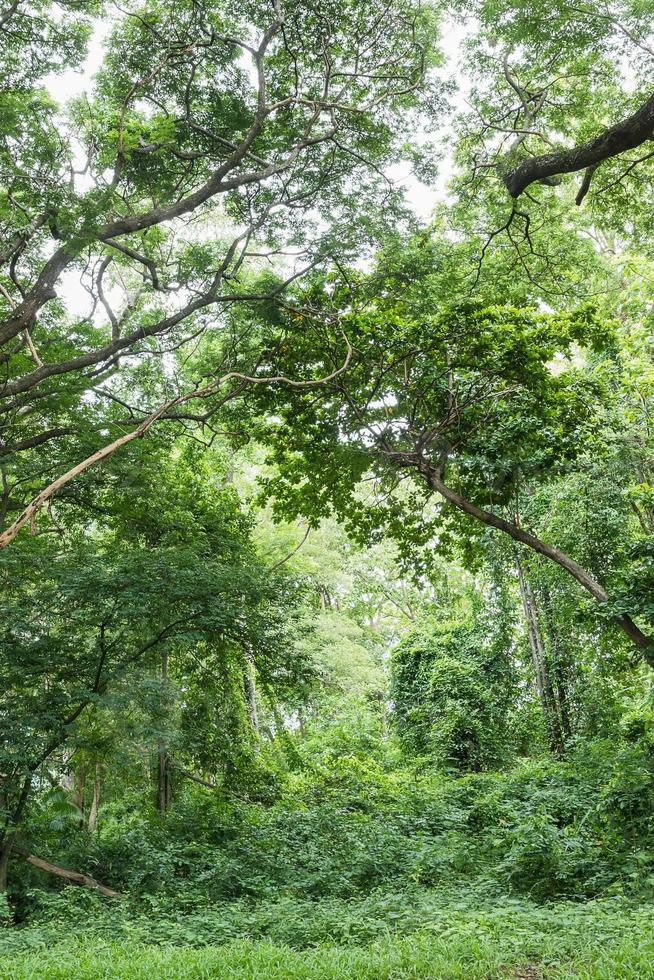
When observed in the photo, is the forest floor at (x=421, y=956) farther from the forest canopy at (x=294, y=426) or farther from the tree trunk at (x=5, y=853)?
the tree trunk at (x=5, y=853)

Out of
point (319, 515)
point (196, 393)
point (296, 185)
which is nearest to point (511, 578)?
point (319, 515)

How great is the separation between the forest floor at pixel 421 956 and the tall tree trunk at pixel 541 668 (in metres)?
8.06

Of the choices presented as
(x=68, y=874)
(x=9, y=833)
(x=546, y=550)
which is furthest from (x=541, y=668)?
(x=9, y=833)

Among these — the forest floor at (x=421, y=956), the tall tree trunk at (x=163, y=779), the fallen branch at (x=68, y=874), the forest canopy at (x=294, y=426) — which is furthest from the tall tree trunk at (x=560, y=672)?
the fallen branch at (x=68, y=874)

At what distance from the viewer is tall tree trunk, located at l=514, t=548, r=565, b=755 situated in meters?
12.6

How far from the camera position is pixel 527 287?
31.6 ft

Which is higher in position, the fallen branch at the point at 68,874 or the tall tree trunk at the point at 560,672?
the tall tree trunk at the point at 560,672

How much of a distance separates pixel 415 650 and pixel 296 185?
34.7 feet

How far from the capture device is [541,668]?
12852 millimetres

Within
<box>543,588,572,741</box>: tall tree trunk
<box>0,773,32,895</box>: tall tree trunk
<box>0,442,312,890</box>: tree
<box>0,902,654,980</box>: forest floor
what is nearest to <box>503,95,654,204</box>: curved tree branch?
<box>0,442,312,890</box>: tree

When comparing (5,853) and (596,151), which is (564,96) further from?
(5,853)

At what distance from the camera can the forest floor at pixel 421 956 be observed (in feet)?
12.6

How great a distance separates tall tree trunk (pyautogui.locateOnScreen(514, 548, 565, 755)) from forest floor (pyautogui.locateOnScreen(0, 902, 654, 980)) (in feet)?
26.4

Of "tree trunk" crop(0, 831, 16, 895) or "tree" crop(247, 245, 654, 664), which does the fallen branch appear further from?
"tree" crop(247, 245, 654, 664)
